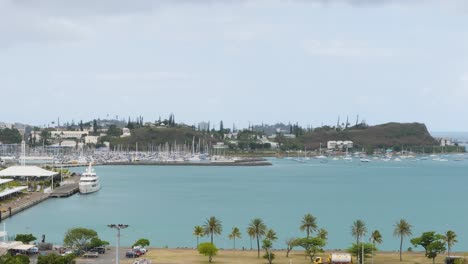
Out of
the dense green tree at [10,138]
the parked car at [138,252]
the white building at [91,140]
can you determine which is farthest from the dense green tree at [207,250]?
the white building at [91,140]

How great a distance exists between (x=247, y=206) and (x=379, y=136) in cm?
13806

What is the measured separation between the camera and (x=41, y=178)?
6925 cm

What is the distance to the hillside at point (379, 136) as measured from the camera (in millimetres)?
181750

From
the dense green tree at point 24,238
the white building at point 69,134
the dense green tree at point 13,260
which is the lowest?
the dense green tree at point 24,238

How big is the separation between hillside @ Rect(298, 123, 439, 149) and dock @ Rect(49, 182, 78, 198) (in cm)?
11144

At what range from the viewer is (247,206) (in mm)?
56781

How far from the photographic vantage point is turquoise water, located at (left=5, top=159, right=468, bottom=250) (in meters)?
42.4

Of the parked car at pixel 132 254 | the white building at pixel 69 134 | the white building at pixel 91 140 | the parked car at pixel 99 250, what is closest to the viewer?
the parked car at pixel 132 254

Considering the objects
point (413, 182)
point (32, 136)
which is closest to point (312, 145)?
point (32, 136)

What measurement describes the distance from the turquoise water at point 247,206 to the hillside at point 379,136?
8941 centimetres

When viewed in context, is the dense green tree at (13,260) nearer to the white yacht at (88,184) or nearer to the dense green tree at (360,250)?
the dense green tree at (360,250)

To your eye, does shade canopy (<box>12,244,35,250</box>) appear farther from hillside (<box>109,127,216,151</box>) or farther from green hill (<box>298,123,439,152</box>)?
green hill (<box>298,123,439,152</box>)

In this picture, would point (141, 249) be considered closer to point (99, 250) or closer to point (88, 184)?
point (99, 250)

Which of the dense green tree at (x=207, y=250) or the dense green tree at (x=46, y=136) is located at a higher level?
the dense green tree at (x=46, y=136)
